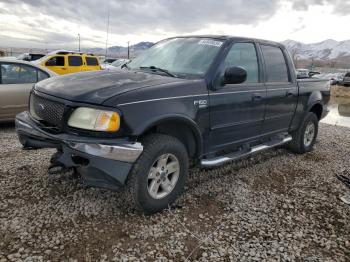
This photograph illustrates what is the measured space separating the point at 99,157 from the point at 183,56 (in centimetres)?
185

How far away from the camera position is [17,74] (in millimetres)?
6742

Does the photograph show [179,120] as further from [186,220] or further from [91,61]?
[91,61]

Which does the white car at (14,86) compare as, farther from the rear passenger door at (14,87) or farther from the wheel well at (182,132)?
the wheel well at (182,132)

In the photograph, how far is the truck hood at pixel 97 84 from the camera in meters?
3.10

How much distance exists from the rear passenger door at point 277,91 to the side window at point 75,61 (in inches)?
481

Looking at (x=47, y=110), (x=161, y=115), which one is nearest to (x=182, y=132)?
(x=161, y=115)

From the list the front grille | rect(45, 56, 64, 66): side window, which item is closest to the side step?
the front grille

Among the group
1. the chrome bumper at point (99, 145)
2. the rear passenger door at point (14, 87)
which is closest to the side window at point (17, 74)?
the rear passenger door at point (14, 87)

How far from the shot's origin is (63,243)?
9.37 feet

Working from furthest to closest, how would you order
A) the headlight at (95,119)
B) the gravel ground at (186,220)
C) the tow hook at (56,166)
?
1. the tow hook at (56,166)
2. the headlight at (95,119)
3. the gravel ground at (186,220)

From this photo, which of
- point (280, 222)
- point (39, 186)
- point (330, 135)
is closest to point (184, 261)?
point (280, 222)

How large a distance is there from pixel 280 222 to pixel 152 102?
182cm

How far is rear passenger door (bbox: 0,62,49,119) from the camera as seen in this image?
646 cm

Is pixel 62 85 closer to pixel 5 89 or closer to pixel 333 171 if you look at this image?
pixel 5 89
